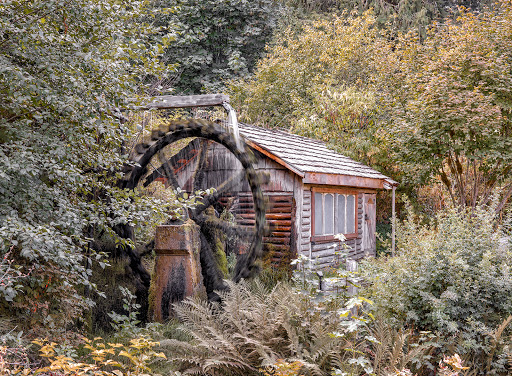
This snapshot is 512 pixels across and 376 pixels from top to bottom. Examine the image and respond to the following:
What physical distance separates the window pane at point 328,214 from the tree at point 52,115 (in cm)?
654

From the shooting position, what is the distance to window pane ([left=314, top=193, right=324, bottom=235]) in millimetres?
9789

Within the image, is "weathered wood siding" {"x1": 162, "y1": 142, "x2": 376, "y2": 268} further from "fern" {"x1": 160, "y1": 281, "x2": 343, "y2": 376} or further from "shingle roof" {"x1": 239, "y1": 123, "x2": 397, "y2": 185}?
"fern" {"x1": 160, "y1": 281, "x2": 343, "y2": 376}

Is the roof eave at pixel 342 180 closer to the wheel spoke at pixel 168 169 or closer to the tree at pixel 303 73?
the wheel spoke at pixel 168 169

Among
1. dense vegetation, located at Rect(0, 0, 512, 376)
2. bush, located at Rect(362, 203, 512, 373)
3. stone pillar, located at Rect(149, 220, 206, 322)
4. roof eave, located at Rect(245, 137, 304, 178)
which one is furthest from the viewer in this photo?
roof eave, located at Rect(245, 137, 304, 178)

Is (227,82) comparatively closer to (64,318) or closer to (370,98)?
(370,98)

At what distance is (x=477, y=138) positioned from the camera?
10.9 meters

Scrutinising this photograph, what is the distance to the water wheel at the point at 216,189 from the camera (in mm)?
7527

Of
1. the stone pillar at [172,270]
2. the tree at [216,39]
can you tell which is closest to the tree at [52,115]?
the stone pillar at [172,270]

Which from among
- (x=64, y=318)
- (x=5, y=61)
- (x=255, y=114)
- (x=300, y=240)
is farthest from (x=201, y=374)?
(x=255, y=114)

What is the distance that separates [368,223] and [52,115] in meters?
9.85

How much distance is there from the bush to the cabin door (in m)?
7.38

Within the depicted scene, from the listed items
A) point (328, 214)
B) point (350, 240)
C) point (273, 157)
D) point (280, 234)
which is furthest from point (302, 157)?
point (350, 240)

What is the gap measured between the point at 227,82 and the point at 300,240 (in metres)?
12.1

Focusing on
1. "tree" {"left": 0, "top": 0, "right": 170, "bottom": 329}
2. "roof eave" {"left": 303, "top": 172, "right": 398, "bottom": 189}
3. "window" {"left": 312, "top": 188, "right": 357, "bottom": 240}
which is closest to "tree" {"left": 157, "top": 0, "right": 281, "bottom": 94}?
"roof eave" {"left": 303, "top": 172, "right": 398, "bottom": 189}
